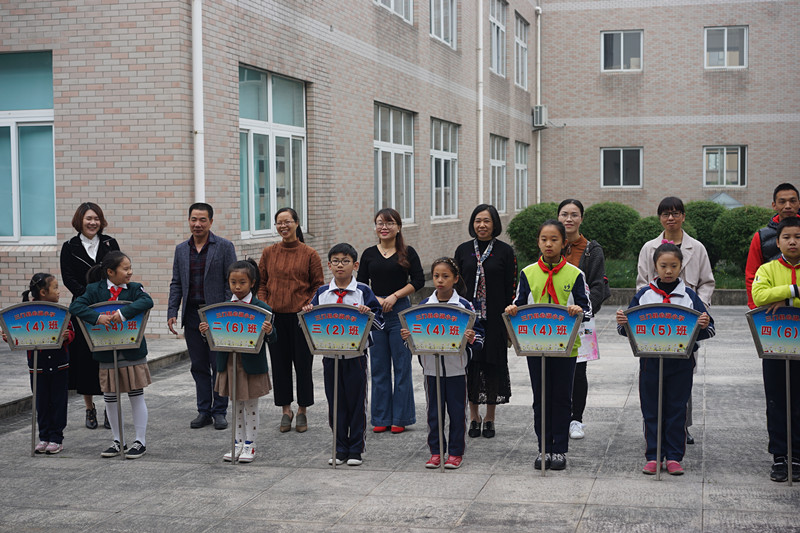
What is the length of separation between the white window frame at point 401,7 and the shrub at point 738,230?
7.85 meters

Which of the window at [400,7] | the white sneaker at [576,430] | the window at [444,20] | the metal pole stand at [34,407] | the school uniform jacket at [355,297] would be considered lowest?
the white sneaker at [576,430]

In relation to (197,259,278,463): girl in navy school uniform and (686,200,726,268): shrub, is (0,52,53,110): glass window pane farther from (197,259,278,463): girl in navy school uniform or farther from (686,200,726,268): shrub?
(686,200,726,268): shrub

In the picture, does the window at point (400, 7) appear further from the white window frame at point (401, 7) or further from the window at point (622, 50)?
the window at point (622, 50)

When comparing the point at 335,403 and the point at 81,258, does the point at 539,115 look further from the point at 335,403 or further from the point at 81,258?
the point at 335,403

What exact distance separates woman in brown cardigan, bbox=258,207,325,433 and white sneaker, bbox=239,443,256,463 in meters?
0.92

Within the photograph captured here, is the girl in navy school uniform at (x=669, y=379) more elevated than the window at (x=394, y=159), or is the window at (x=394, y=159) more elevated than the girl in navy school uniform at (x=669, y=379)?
the window at (x=394, y=159)

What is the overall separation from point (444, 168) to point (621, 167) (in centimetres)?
1179

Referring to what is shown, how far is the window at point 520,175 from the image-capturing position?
32250 mm

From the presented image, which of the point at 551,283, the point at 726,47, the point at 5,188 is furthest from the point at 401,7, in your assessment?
the point at 726,47

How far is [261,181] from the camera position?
14.4 m

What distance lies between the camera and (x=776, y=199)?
744cm

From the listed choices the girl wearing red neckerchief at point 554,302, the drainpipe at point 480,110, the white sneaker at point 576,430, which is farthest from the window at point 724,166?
the girl wearing red neckerchief at point 554,302

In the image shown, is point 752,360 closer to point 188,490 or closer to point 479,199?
point 188,490

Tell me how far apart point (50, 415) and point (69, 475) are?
0.86 m
